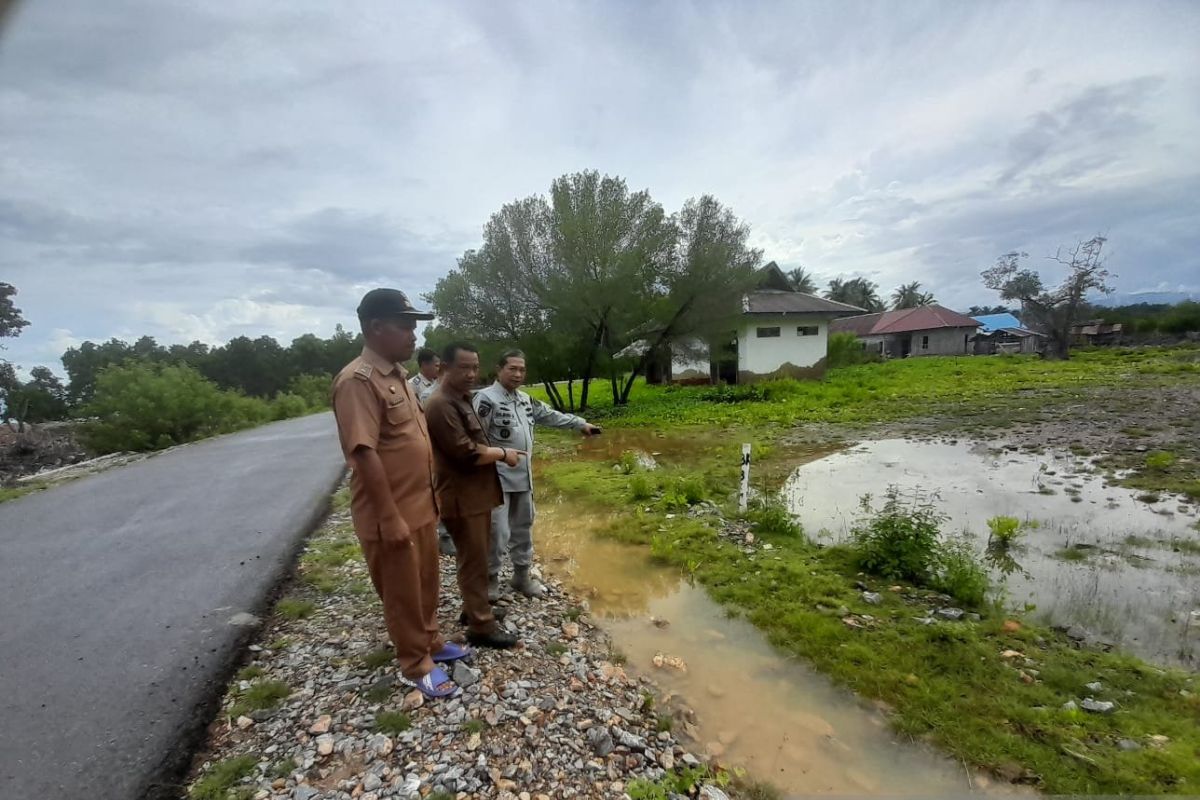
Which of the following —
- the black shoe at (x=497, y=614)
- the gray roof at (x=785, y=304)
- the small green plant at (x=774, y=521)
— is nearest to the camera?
the black shoe at (x=497, y=614)

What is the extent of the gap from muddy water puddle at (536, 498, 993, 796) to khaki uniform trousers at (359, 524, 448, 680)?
5.27 ft

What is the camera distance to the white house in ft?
77.7

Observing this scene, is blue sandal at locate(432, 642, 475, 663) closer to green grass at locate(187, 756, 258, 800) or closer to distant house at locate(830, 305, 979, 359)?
green grass at locate(187, 756, 258, 800)

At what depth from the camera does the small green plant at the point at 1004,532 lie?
5496 mm

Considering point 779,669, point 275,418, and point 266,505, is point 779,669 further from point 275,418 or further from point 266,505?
point 275,418

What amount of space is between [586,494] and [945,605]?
16.3 feet

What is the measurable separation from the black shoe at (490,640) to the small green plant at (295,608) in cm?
161

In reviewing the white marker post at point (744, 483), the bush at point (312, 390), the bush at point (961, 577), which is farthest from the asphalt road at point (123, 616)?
the bush at point (312, 390)

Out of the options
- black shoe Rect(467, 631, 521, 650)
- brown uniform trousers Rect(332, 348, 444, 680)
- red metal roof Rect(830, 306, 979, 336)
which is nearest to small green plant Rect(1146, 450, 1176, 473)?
black shoe Rect(467, 631, 521, 650)

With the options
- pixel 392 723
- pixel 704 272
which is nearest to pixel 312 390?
pixel 704 272

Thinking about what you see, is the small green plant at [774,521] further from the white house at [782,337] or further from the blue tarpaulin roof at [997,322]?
the blue tarpaulin roof at [997,322]

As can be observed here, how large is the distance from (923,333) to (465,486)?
44.0 metres

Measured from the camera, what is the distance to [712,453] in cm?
1089

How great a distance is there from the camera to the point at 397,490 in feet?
9.01
